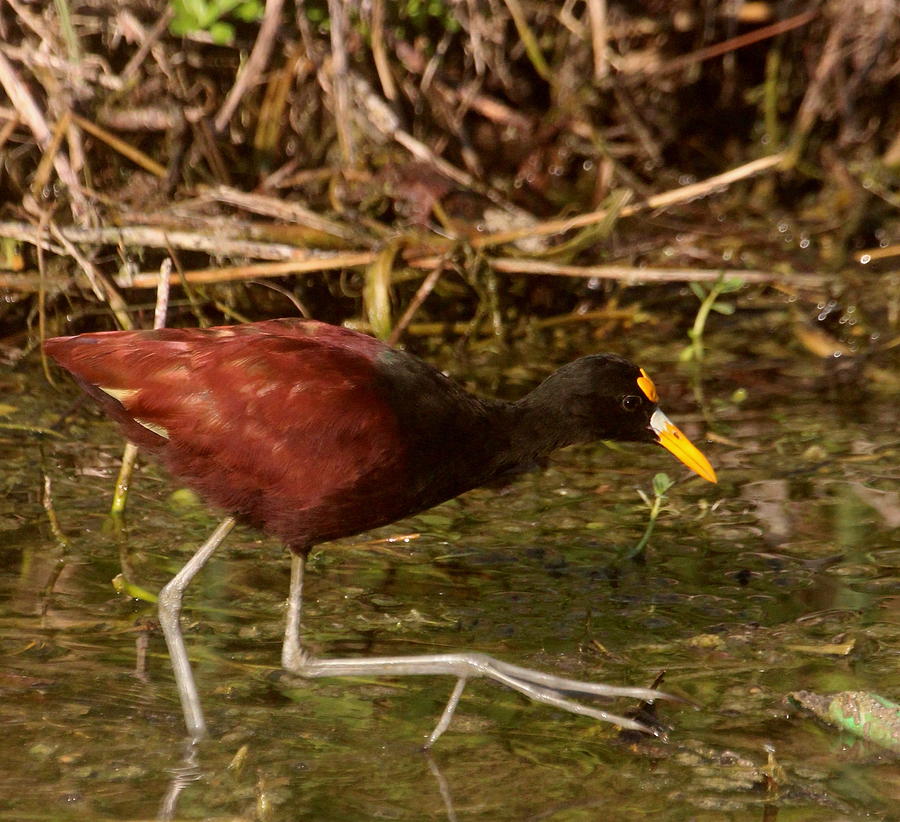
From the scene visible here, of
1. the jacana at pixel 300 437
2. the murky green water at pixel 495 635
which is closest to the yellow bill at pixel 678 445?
the murky green water at pixel 495 635

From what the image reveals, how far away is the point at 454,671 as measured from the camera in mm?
3260

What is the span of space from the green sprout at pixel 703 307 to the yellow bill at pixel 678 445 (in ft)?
4.29

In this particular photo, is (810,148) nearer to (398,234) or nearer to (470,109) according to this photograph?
(470,109)

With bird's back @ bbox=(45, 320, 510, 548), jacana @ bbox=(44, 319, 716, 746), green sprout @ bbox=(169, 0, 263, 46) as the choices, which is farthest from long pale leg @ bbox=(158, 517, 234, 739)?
green sprout @ bbox=(169, 0, 263, 46)

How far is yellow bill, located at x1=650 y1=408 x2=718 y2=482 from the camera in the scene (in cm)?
376

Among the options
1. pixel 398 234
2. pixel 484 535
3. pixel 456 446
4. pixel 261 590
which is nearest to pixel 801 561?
pixel 484 535

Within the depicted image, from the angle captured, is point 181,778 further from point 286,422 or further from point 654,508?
point 654,508

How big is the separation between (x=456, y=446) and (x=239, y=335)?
0.55 meters

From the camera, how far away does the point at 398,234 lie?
5570mm

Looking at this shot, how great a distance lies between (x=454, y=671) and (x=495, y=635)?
48 cm

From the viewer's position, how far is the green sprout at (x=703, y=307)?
511 cm

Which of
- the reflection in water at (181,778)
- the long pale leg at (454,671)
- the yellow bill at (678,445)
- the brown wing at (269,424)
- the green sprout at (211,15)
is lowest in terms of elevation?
the reflection in water at (181,778)

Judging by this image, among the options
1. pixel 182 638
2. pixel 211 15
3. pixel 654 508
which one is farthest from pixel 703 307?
pixel 182 638

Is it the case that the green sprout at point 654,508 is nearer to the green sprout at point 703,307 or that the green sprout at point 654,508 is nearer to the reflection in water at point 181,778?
the green sprout at point 703,307
